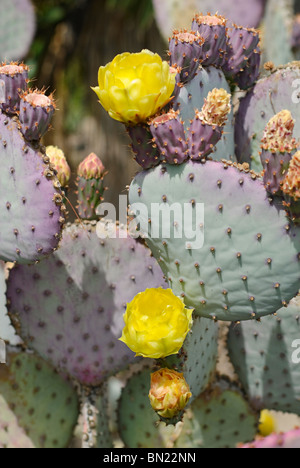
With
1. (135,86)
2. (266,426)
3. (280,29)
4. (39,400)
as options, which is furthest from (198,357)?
(280,29)

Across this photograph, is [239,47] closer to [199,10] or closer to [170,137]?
[170,137]

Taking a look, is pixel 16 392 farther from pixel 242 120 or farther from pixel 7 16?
pixel 7 16

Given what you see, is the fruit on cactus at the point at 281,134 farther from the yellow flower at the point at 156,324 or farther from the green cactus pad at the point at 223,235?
the yellow flower at the point at 156,324

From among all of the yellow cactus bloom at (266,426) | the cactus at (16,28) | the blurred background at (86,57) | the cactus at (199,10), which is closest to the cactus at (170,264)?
the yellow cactus bloom at (266,426)

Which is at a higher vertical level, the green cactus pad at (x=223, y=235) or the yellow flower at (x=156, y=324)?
the green cactus pad at (x=223, y=235)
